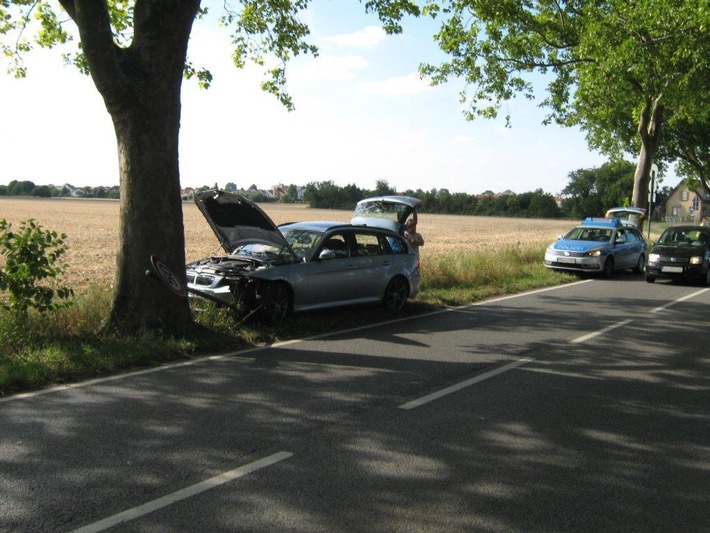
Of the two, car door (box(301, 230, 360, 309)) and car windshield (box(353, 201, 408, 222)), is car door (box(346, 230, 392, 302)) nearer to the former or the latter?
car door (box(301, 230, 360, 309))

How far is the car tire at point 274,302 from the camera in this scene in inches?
393

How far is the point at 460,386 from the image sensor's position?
7.32m

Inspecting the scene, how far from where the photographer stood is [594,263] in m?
20.2

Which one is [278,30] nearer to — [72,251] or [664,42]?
[664,42]

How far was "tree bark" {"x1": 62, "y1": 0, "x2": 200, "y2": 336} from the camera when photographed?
338 inches

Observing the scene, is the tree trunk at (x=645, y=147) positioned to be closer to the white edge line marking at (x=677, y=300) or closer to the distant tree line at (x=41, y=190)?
the white edge line marking at (x=677, y=300)

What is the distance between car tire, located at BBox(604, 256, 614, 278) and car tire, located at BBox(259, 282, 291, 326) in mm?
13072

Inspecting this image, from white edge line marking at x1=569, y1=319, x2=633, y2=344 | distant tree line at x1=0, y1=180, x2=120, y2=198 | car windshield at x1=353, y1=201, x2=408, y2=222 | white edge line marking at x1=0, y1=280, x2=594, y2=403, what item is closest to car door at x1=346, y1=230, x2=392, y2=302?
white edge line marking at x1=0, y1=280, x2=594, y2=403

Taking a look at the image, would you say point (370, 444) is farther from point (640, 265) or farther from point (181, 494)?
point (640, 265)

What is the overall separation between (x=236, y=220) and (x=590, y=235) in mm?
14065

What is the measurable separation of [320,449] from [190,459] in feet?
3.08

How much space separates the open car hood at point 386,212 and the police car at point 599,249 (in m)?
5.92

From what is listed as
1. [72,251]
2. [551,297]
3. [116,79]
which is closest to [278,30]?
[116,79]

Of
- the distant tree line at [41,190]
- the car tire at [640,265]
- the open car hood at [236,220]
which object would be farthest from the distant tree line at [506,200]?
the open car hood at [236,220]
